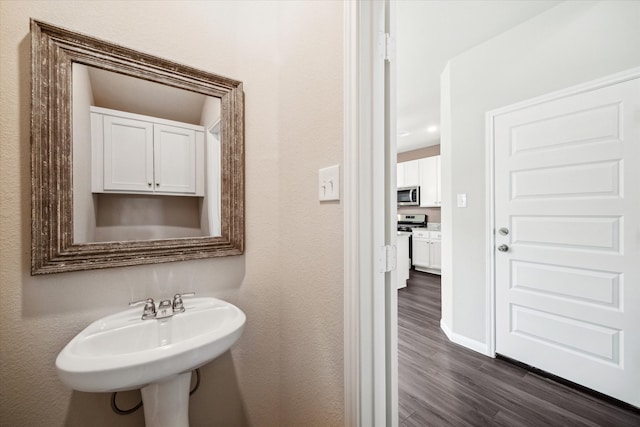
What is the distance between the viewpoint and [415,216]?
559 cm

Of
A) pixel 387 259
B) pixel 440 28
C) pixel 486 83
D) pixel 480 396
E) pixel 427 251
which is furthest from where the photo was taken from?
pixel 427 251

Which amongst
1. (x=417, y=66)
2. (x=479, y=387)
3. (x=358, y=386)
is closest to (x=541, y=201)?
(x=479, y=387)

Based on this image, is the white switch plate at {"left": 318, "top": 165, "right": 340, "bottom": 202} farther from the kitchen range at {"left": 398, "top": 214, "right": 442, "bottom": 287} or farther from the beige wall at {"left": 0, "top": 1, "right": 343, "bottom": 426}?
the kitchen range at {"left": 398, "top": 214, "right": 442, "bottom": 287}

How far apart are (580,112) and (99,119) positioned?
8.75ft

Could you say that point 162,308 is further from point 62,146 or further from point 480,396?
point 480,396

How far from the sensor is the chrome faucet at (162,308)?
0.93 m

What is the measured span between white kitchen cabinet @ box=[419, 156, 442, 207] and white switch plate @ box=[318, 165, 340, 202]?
452 cm

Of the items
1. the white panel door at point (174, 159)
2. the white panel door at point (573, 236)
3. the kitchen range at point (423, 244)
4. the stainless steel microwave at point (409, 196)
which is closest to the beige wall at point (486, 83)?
the white panel door at point (573, 236)

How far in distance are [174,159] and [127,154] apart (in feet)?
0.53

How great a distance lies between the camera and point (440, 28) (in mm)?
1957

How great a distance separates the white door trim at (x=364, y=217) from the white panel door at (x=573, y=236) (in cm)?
171

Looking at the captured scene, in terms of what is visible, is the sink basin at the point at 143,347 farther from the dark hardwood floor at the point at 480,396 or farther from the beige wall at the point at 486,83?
the beige wall at the point at 486,83

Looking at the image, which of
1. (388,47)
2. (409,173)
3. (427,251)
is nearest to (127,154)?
(388,47)

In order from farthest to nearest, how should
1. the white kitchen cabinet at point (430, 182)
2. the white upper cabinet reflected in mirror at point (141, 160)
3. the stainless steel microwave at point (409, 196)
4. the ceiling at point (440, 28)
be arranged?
the stainless steel microwave at point (409, 196), the white kitchen cabinet at point (430, 182), the ceiling at point (440, 28), the white upper cabinet reflected in mirror at point (141, 160)
